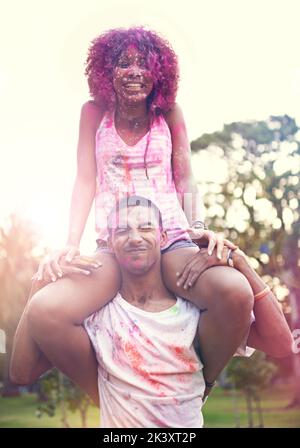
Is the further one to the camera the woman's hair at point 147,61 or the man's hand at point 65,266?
the woman's hair at point 147,61

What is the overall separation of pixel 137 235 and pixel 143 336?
0.24 metres

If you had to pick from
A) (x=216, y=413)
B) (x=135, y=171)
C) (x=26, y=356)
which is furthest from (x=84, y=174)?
(x=216, y=413)

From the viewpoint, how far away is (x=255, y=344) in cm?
187

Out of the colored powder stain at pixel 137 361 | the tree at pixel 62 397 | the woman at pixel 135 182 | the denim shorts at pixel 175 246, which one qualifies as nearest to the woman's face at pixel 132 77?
the woman at pixel 135 182

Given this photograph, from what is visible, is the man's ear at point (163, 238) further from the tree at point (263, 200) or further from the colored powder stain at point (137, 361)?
the tree at point (263, 200)

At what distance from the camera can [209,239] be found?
1.72 meters

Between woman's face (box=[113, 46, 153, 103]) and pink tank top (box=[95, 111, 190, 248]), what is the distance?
0.08 m

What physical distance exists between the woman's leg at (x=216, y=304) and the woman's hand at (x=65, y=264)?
0.20 meters

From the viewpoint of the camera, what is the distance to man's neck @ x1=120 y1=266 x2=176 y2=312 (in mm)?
1807

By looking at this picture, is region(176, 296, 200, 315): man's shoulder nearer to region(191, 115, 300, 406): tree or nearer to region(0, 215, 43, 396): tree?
region(0, 215, 43, 396): tree

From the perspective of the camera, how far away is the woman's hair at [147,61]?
6.15 feet
